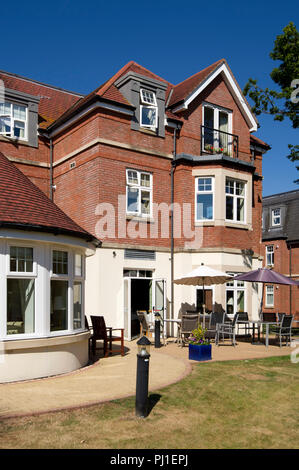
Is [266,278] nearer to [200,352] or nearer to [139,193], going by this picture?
[200,352]

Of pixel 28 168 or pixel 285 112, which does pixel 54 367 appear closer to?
pixel 28 168

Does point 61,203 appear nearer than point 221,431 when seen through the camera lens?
No

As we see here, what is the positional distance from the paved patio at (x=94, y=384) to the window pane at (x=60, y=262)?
92.0 inches

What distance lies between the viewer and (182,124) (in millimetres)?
18859

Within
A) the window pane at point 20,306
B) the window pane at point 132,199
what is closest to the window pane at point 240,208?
the window pane at point 132,199

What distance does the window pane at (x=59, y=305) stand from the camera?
10055 millimetres

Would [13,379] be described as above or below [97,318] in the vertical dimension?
below

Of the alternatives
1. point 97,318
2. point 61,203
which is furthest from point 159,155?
point 97,318

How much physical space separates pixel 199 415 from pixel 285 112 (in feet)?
51.7

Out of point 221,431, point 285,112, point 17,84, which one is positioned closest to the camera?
point 221,431

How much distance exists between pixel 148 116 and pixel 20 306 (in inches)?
444

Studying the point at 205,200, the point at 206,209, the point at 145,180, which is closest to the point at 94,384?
the point at 145,180

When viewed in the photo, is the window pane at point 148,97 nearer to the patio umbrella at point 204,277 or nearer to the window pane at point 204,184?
the window pane at point 204,184

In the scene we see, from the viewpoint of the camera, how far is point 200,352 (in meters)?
12.0
